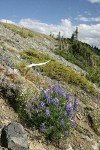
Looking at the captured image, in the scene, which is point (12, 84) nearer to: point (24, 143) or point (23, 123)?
point (23, 123)

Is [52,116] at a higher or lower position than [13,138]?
higher

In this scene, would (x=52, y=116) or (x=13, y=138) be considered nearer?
(x=13, y=138)

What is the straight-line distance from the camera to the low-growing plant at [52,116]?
1044cm

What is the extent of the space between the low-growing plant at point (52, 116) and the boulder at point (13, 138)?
935 mm

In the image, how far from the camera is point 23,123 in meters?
11.0

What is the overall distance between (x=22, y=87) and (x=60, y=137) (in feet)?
8.88

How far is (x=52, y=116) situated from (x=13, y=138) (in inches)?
66.5

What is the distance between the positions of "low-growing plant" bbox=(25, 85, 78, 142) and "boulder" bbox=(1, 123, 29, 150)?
3.07 feet

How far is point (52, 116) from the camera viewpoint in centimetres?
1050

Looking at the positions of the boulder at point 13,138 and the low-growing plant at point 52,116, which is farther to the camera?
the low-growing plant at point 52,116

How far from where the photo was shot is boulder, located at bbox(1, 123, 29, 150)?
9.27 m

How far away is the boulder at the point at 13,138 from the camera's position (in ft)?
30.4

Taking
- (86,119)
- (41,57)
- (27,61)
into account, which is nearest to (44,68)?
(27,61)

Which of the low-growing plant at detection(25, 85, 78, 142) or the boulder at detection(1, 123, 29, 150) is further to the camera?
the low-growing plant at detection(25, 85, 78, 142)
